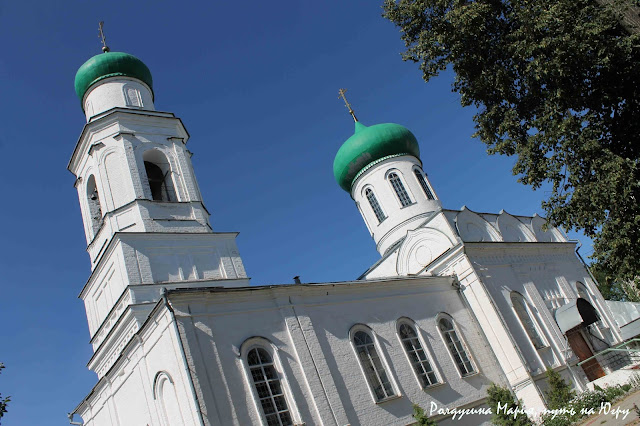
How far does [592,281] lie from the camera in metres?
19.6

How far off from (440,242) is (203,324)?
8641 millimetres

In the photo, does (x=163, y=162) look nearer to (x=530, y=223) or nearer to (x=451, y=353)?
(x=451, y=353)

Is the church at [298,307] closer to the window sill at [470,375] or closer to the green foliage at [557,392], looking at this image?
the window sill at [470,375]

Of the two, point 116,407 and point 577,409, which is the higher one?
point 116,407

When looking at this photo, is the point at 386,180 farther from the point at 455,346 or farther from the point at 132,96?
the point at 132,96

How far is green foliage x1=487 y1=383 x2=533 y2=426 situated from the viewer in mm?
11820

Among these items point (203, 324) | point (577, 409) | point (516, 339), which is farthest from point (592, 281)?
point (203, 324)

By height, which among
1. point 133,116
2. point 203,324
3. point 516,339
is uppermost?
point 133,116

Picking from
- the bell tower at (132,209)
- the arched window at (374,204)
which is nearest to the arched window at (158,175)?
the bell tower at (132,209)

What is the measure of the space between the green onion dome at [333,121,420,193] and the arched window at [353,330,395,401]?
9.14 m

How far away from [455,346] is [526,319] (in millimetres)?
3273

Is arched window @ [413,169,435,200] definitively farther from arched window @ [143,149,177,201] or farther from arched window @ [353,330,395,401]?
arched window @ [143,149,177,201]

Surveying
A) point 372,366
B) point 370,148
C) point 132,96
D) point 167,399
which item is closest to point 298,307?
point 372,366

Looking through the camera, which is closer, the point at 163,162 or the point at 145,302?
the point at 145,302
